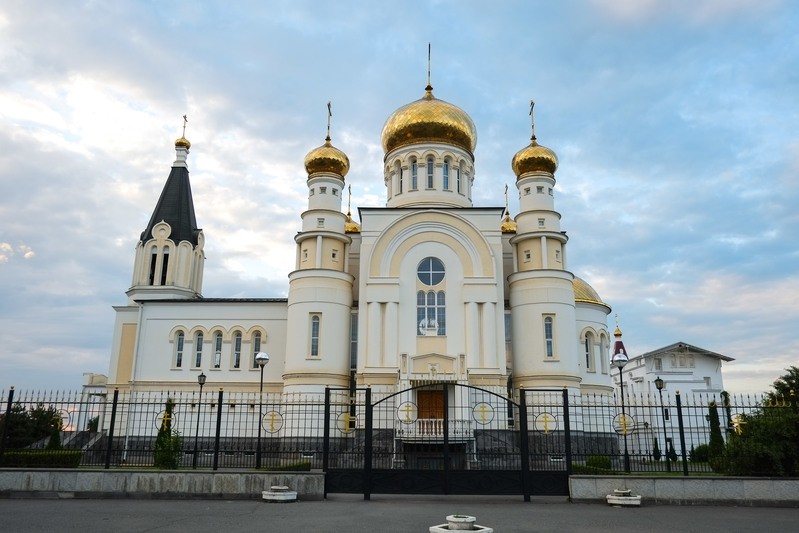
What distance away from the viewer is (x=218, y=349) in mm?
28656

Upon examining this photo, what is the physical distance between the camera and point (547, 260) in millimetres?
26766

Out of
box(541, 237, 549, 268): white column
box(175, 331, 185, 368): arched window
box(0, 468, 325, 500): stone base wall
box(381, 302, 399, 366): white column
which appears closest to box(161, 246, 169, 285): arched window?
box(175, 331, 185, 368): arched window

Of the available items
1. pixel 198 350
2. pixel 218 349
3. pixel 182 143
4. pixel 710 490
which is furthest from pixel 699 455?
Result: pixel 182 143

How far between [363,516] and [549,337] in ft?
55.3

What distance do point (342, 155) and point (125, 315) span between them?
1288 cm

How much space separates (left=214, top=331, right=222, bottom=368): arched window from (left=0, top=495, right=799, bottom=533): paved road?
16.2 metres

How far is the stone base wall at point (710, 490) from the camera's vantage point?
12.0 m

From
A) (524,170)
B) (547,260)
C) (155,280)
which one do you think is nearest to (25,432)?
(155,280)

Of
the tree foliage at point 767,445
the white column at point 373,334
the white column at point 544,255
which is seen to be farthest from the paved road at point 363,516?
the white column at point 544,255

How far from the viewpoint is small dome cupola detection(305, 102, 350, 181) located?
28422mm

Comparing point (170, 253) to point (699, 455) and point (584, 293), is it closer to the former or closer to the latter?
point (584, 293)

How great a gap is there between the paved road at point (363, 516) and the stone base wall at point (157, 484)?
39 cm

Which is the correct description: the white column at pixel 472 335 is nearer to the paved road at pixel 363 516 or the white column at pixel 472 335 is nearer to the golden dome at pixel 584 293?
the golden dome at pixel 584 293

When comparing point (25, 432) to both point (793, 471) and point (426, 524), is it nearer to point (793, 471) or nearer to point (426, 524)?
point (426, 524)
